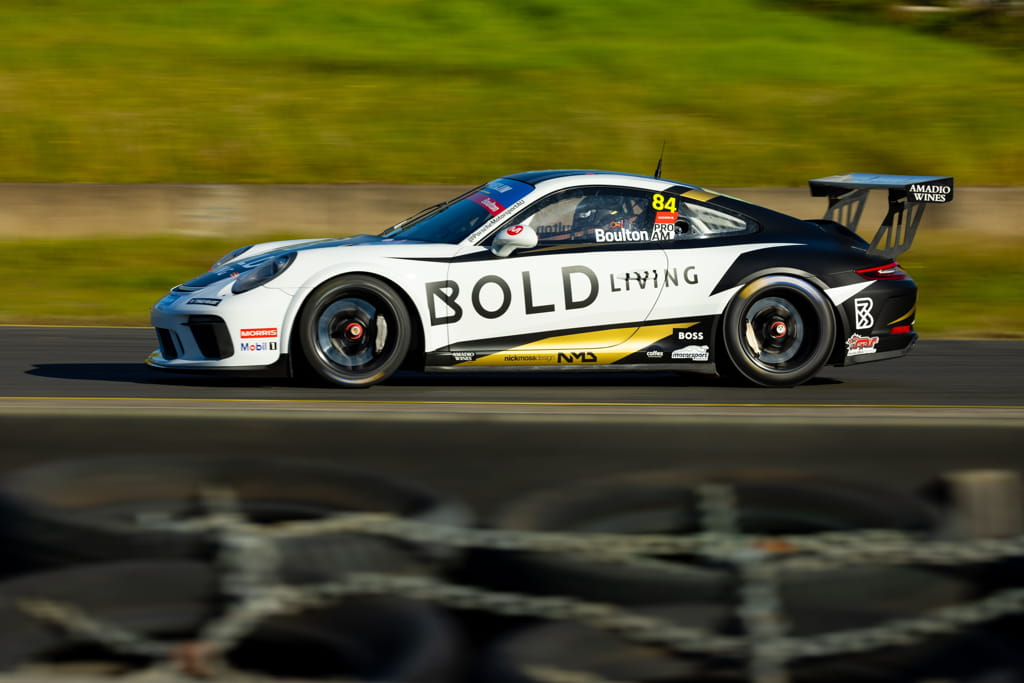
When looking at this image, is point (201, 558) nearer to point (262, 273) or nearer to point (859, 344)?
point (262, 273)

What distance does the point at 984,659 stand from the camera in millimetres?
2605

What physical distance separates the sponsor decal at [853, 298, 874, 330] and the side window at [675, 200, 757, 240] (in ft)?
2.66

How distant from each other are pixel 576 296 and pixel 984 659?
470 cm

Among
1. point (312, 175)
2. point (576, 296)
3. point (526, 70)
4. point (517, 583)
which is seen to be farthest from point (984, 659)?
point (526, 70)

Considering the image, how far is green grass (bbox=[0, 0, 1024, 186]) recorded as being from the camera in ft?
59.9

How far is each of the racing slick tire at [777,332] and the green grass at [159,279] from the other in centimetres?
391

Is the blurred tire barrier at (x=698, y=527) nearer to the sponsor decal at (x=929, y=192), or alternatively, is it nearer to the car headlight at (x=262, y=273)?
the car headlight at (x=262, y=273)

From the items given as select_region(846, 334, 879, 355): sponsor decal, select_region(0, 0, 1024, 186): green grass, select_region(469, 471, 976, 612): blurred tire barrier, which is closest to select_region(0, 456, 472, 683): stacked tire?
select_region(469, 471, 976, 612): blurred tire barrier

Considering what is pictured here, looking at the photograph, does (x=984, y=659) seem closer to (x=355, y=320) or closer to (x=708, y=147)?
(x=355, y=320)

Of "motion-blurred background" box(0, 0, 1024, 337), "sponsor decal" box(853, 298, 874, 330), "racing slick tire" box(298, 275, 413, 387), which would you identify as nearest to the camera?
"racing slick tire" box(298, 275, 413, 387)

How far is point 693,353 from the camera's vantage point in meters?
7.41

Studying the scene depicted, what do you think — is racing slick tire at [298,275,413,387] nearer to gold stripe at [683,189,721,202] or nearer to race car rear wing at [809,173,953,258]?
gold stripe at [683,189,721,202]

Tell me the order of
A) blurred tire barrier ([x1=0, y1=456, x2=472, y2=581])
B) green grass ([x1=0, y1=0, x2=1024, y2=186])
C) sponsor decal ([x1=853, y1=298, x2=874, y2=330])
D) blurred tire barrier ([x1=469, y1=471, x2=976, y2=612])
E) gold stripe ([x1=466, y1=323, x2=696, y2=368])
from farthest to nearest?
green grass ([x1=0, y1=0, x2=1024, y2=186])
sponsor decal ([x1=853, y1=298, x2=874, y2=330])
gold stripe ([x1=466, y1=323, x2=696, y2=368])
blurred tire barrier ([x1=0, y1=456, x2=472, y2=581])
blurred tire barrier ([x1=469, y1=471, x2=976, y2=612])

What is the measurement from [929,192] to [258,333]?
4.21m
